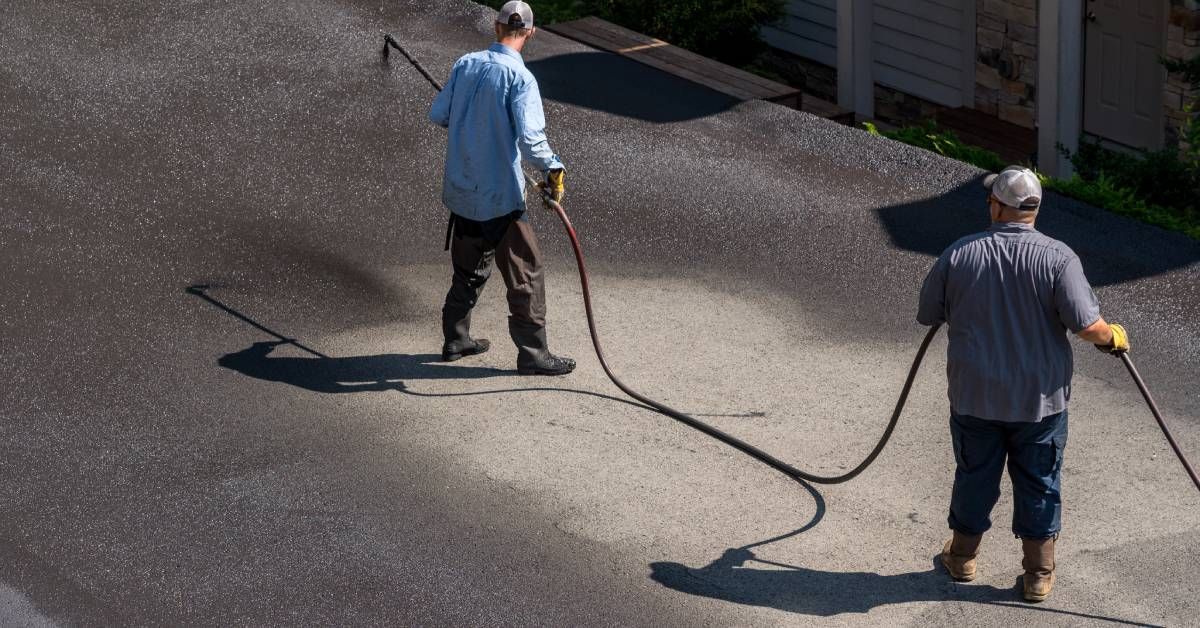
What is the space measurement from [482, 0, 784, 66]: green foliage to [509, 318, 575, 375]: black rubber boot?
578 cm

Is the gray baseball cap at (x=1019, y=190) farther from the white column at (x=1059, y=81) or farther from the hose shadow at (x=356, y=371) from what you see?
the white column at (x=1059, y=81)

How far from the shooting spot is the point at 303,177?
31.9 feet

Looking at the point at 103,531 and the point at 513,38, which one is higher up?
the point at 513,38

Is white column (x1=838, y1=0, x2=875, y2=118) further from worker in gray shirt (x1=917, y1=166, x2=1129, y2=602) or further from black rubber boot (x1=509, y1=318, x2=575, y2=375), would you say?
worker in gray shirt (x1=917, y1=166, x2=1129, y2=602)

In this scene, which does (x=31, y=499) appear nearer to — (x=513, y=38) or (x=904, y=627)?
(x=513, y=38)

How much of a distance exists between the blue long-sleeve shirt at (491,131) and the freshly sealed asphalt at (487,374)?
961 millimetres

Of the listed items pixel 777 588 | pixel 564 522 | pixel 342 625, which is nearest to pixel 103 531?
pixel 342 625

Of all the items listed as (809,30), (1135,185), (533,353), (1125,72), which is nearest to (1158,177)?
(1135,185)

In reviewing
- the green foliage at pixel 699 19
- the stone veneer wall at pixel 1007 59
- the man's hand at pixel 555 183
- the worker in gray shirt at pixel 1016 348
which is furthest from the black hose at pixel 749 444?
the stone veneer wall at pixel 1007 59

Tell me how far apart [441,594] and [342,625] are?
0.41 metres

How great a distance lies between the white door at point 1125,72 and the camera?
11.0m

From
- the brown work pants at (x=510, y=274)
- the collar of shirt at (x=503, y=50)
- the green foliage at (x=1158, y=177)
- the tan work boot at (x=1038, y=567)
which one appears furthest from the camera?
the green foliage at (x=1158, y=177)

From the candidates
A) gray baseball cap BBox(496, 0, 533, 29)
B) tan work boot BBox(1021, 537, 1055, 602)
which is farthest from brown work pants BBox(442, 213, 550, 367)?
tan work boot BBox(1021, 537, 1055, 602)

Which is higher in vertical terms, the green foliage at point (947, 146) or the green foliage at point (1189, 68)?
the green foliage at point (1189, 68)
